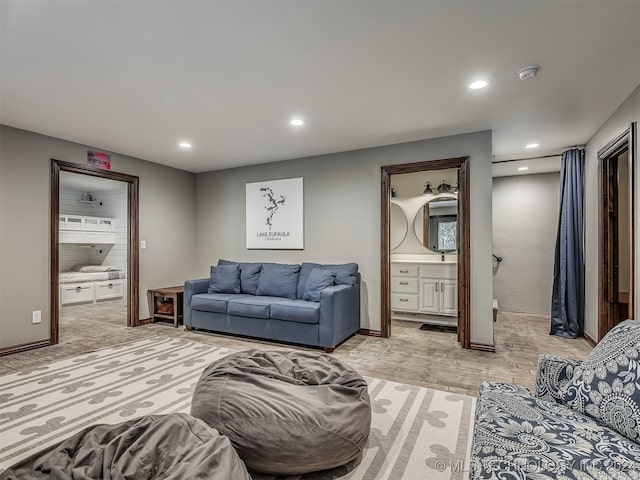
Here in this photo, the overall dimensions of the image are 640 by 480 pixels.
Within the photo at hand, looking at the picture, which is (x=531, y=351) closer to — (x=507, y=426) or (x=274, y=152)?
(x=507, y=426)

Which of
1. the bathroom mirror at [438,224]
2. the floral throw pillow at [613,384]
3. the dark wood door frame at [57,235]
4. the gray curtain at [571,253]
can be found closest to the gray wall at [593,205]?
the gray curtain at [571,253]

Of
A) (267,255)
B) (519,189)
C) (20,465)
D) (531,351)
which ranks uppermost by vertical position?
(519,189)

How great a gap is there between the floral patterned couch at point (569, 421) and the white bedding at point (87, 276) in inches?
307

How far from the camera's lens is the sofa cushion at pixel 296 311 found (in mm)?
3740

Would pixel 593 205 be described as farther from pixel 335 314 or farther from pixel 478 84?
pixel 335 314

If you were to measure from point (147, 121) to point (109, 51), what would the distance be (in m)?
1.31

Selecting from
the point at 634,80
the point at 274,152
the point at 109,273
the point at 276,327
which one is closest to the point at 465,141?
the point at 634,80

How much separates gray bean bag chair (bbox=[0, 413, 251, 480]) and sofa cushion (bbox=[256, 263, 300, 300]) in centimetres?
301

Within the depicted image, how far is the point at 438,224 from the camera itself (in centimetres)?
545

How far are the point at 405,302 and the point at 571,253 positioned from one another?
7.32 ft

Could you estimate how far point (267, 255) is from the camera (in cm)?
518

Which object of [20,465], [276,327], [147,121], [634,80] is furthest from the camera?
[276,327]

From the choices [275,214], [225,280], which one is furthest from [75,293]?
[275,214]

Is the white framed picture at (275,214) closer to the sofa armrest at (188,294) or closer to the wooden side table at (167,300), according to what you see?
the sofa armrest at (188,294)
